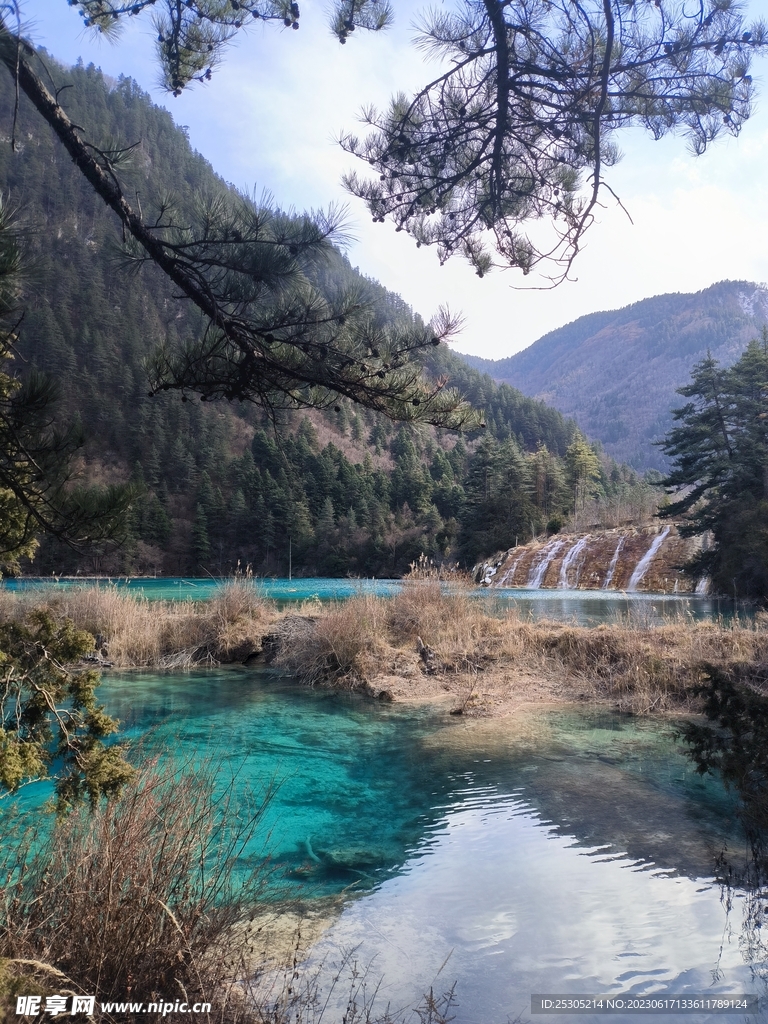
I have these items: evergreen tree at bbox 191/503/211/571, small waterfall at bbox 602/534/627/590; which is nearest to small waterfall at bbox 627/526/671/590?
small waterfall at bbox 602/534/627/590

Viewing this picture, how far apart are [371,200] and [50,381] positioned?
2094 millimetres

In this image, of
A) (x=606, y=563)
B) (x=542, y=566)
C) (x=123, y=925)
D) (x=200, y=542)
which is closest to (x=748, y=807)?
(x=123, y=925)

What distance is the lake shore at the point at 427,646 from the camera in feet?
32.1

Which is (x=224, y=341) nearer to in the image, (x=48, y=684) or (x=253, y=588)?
(x=48, y=684)

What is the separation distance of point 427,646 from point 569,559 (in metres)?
24.6

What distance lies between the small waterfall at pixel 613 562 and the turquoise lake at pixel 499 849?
2486 centimetres

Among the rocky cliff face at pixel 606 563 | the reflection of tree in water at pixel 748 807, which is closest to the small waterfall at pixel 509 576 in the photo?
the rocky cliff face at pixel 606 563

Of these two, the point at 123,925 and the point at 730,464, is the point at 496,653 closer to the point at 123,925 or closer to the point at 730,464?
the point at 123,925

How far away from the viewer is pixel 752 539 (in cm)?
2216

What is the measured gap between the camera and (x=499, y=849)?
16.4 feet

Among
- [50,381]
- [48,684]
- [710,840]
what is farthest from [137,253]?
[710,840]

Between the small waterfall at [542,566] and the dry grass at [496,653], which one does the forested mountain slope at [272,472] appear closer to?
the small waterfall at [542,566]

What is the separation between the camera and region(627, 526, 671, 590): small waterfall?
3234 cm

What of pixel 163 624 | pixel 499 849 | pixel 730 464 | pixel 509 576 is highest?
pixel 730 464
